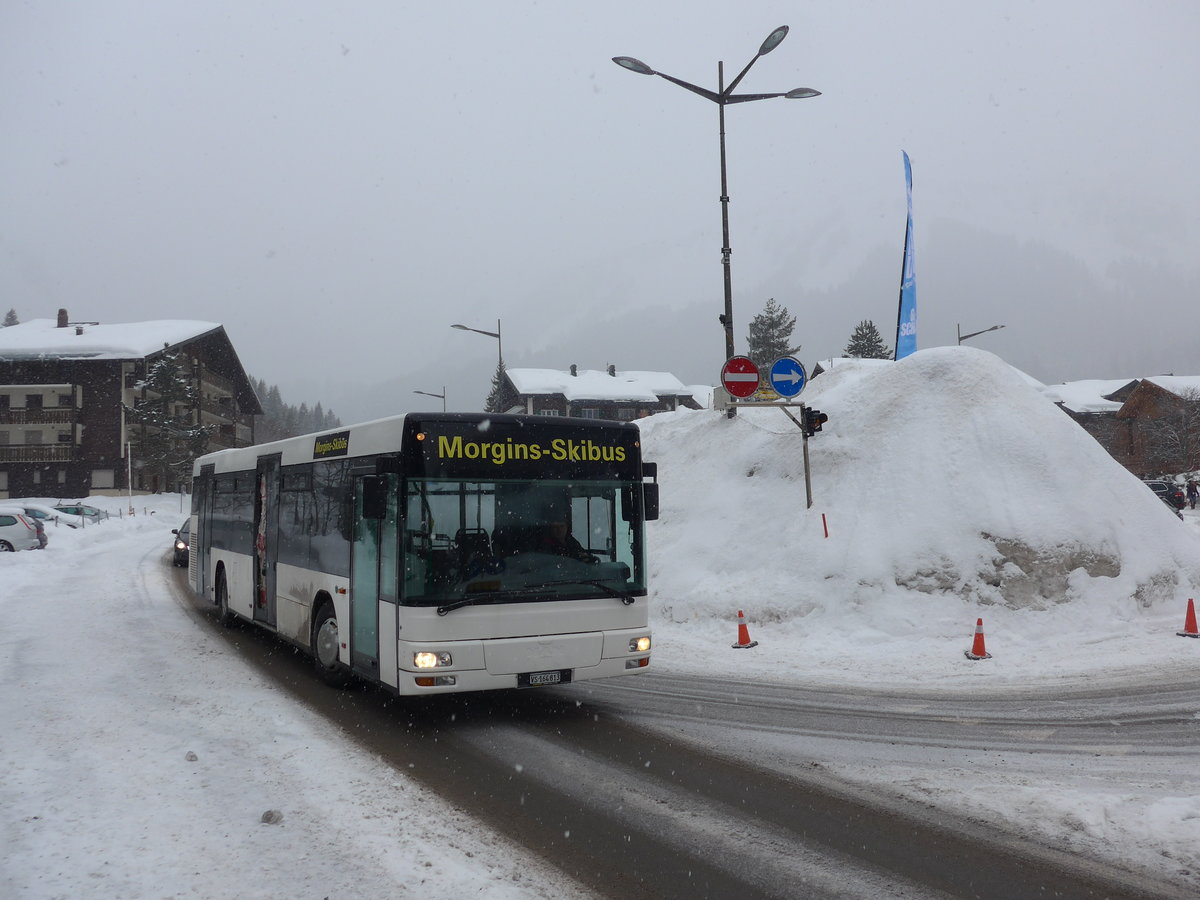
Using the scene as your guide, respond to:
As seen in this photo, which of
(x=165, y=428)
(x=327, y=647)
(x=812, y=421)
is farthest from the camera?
(x=165, y=428)

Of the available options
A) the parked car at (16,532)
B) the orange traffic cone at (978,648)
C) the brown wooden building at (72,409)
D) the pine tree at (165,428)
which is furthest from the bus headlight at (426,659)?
the brown wooden building at (72,409)

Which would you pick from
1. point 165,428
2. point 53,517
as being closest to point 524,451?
point 53,517

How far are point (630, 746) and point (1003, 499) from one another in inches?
379

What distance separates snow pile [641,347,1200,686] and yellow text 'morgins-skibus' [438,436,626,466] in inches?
195

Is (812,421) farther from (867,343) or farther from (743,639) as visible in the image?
(867,343)

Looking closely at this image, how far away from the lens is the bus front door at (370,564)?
8.05 meters

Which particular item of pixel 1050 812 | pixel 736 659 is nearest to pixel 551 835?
pixel 1050 812

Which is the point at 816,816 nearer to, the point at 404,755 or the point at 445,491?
the point at 404,755

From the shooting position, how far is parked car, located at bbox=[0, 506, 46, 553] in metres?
27.8

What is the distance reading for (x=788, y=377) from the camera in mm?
15188

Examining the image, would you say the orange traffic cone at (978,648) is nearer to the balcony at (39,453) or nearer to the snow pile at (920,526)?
the snow pile at (920,526)

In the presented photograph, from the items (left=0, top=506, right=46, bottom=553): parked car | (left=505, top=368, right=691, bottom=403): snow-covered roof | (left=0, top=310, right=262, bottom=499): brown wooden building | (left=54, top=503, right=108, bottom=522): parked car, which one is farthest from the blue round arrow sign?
(left=0, top=310, right=262, bottom=499): brown wooden building

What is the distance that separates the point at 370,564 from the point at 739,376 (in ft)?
29.1

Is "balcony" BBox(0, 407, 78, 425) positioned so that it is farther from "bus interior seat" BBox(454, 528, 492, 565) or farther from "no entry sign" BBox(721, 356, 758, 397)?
"bus interior seat" BBox(454, 528, 492, 565)
